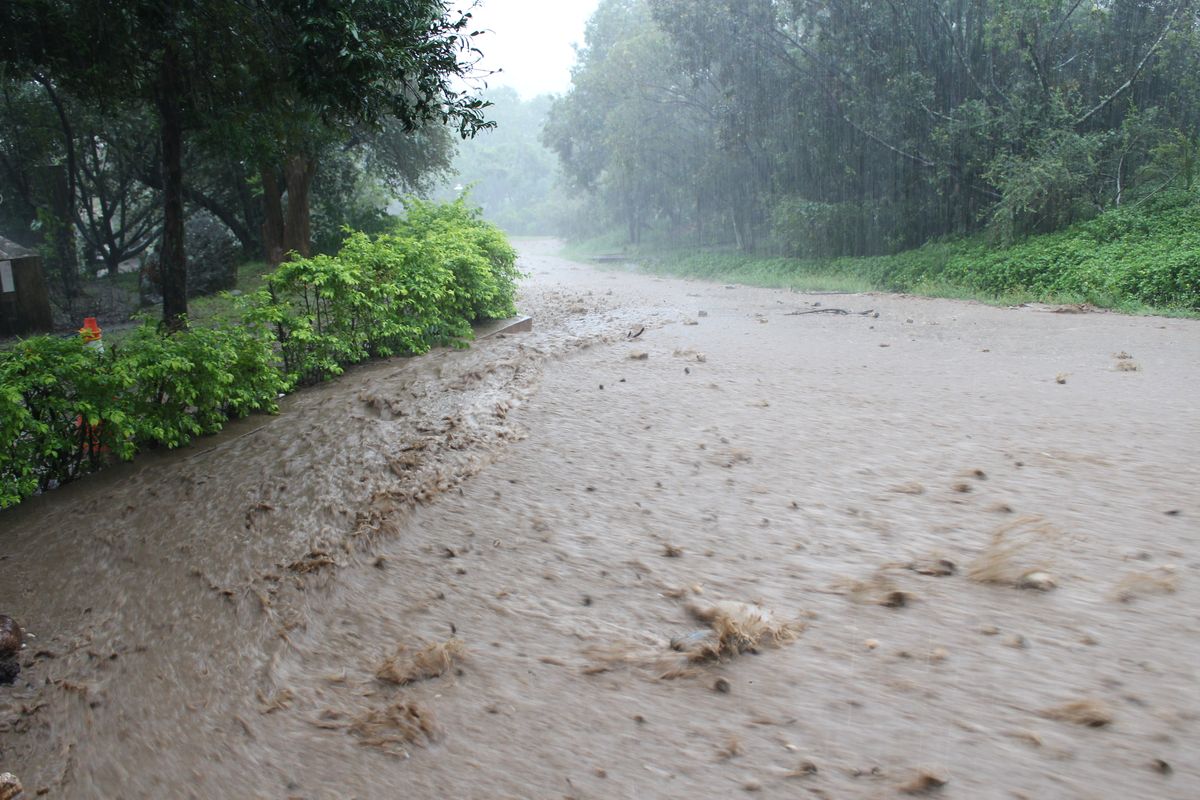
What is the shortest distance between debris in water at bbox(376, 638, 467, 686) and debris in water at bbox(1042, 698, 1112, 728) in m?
2.20

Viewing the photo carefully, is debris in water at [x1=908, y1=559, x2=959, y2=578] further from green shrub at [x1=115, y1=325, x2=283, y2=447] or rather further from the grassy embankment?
the grassy embankment

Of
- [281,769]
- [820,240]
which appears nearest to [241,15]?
[281,769]

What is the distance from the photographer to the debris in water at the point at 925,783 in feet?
7.89

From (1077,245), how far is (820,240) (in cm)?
990

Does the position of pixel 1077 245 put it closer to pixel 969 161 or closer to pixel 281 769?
pixel 969 161

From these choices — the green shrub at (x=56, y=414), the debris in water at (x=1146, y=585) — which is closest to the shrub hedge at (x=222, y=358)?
the green shrub at (x=56, y=414)

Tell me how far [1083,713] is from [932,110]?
2110 centimetres

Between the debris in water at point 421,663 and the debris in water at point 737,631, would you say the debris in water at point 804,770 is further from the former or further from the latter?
the debris in water at point 421,663

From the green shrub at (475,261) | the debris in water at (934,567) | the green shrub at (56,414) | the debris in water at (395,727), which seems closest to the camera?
the debris in water at (395,727)

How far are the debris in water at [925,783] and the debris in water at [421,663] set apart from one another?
5.88 ft

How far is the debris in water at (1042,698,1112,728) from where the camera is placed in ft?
8.59

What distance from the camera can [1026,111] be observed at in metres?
18.6

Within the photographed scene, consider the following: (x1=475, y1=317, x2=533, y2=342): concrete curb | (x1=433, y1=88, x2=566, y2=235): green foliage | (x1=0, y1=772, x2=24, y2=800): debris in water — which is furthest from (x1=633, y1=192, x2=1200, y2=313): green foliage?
(x1=433, y1=88, x2=566, y2=235): green foliage

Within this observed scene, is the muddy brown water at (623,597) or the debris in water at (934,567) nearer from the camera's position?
the muddy brown water at (623,597)
